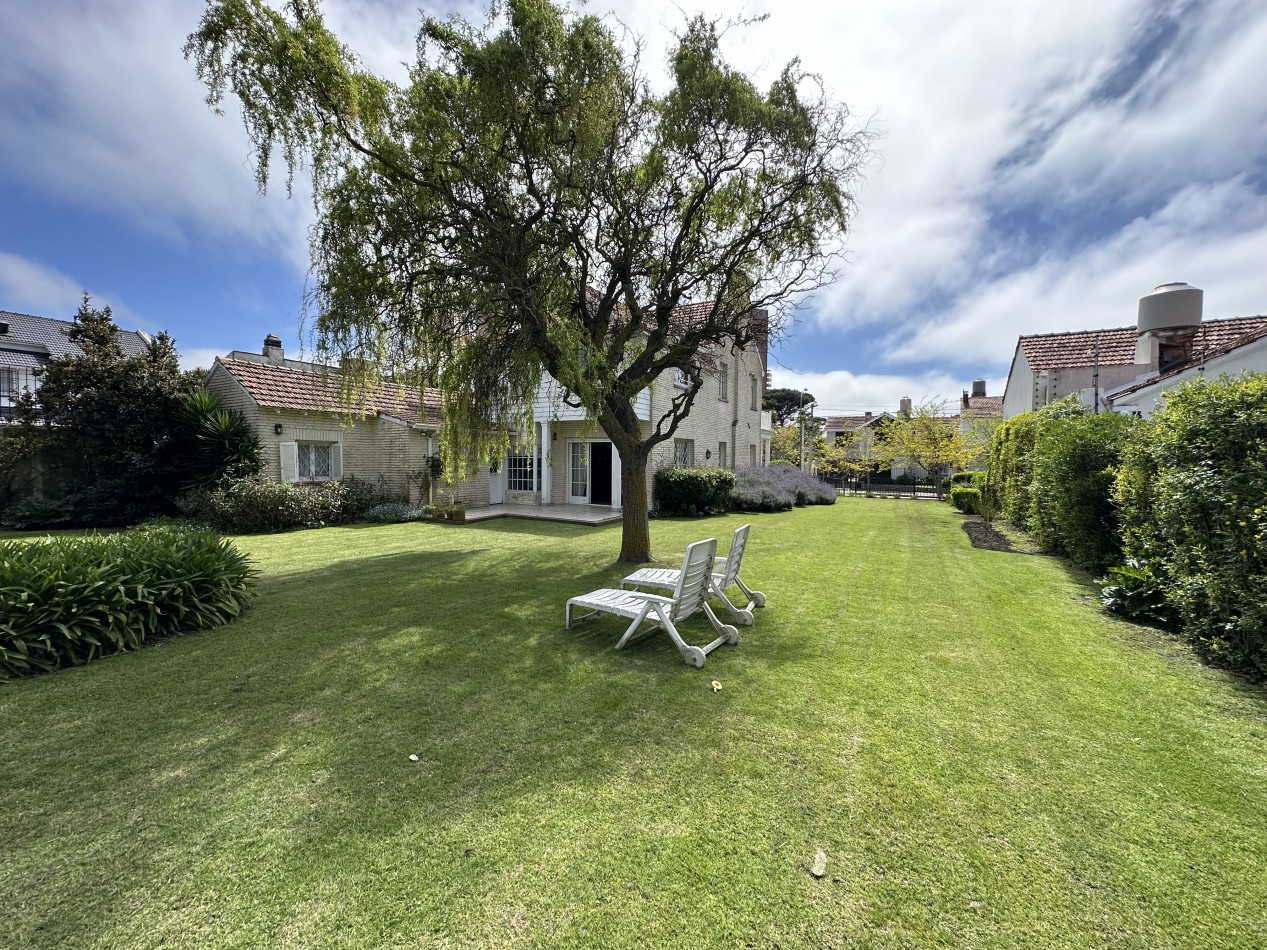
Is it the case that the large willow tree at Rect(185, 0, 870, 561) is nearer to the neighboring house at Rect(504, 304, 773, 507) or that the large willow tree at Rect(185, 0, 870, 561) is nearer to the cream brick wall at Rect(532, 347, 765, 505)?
the cream brick wall at Rect(532, 347, 765, 505)

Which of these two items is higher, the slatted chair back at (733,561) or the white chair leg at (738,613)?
the slatted chair back at (733,561)

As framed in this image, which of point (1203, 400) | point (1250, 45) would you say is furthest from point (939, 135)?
point (1203, 400)

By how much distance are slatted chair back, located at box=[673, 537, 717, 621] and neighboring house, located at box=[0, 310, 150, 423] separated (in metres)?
25.2

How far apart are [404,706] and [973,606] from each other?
21.8 feet

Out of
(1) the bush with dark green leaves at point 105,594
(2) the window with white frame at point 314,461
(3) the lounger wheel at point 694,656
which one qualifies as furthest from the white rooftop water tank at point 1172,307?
(2) the window with white frame at point 314,461

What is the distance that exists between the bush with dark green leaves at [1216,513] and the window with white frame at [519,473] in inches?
627

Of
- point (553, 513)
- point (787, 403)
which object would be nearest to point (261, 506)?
point (553, 513)

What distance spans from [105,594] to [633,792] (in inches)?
223

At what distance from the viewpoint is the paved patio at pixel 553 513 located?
15.2 metres

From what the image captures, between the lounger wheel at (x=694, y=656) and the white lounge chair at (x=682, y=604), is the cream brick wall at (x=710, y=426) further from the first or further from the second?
the lounger wheel at (x=694, y=656)

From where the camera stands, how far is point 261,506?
12656 millimetres

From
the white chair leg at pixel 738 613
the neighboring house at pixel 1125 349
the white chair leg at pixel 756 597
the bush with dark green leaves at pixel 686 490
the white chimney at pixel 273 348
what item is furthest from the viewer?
the white chimney at pixel 273 348

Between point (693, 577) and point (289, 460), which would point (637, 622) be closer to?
point (693, 577)

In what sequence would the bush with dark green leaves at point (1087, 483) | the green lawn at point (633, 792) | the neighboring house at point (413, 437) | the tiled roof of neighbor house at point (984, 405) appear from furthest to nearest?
the tiled roof of neighbor house at point (984, 405) → the neighboring house at point (413, 437) → the bush with dark green leaves at point (1087, 483) → the green lawn at point (633, 792)
